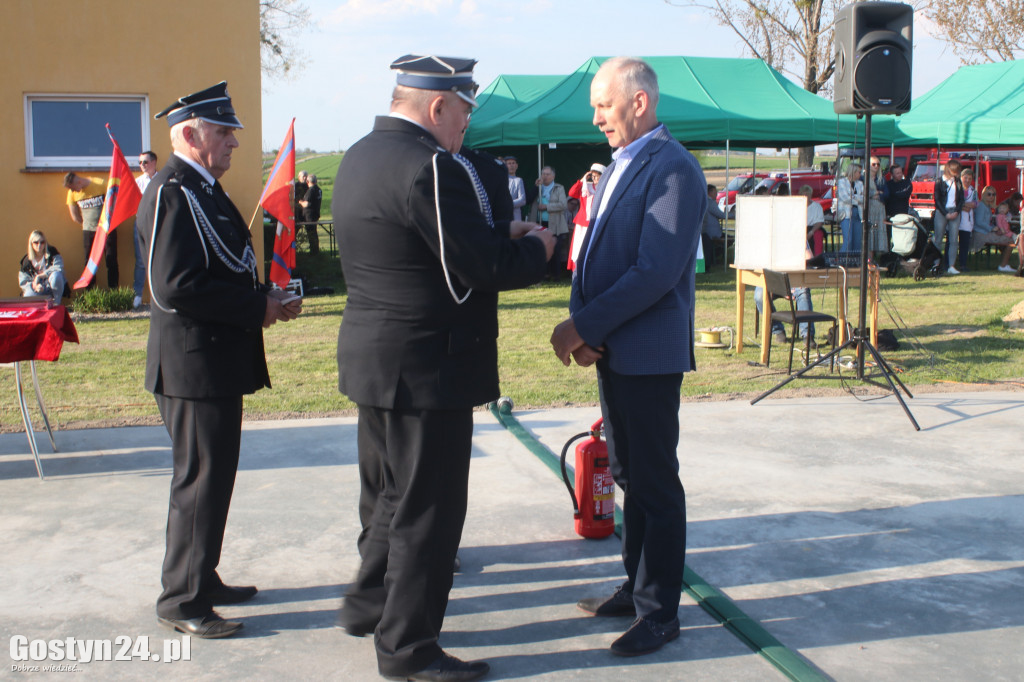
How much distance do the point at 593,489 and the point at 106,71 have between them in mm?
11365

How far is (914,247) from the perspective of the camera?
662 inches

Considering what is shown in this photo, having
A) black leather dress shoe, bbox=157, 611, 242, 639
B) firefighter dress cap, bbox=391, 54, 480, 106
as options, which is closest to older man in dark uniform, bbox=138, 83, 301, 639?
black leather dress shoe, bbox=157, 611, 242, 639

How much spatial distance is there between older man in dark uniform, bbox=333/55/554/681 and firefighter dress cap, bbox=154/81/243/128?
693 millimetres

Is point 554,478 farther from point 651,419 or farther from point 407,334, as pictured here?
point 407,334

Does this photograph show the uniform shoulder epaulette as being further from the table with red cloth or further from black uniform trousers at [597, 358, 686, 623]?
the table with red cloth

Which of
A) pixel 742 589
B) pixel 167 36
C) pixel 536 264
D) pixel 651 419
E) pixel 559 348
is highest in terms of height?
pixel 167 36

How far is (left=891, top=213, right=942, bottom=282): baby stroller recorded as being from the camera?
54.2ft

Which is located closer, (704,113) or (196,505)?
(196,505)

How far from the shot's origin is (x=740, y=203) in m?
9.00

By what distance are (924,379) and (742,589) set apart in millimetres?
4797

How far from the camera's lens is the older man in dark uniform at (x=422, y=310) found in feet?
9.53

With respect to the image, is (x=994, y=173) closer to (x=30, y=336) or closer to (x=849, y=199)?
(x=849, y=199)

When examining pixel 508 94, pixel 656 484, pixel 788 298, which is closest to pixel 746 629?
pixel 656 484

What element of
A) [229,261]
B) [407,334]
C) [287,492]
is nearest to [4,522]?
[287,492]
